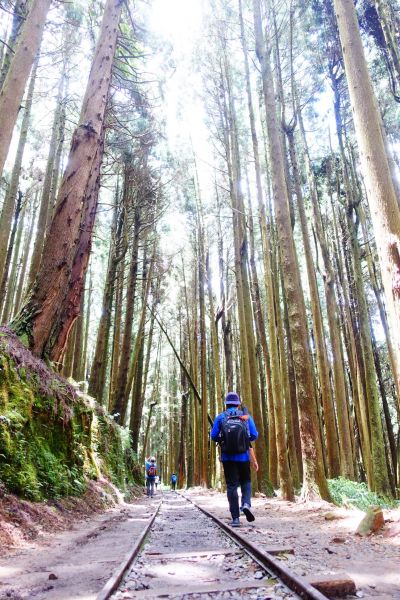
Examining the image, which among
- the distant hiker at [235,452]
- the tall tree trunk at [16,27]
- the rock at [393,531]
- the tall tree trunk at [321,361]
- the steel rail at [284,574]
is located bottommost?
the steel rail at [284,574]

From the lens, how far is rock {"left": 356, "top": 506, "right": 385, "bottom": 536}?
16.4 feet

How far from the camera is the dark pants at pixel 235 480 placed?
20.0ft

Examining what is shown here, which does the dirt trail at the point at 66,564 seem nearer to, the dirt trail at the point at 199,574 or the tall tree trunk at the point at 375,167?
the dirt trail at the point at 199,574

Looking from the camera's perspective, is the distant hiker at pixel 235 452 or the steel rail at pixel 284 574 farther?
the distant hiker at pixel 235 452

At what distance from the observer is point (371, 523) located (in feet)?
16.4

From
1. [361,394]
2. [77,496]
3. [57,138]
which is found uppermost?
[57,138]

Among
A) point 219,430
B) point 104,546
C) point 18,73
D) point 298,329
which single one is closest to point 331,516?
point 219,430

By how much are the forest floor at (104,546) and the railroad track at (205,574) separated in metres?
0.19

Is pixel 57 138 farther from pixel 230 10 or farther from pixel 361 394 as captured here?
pixel 361 394

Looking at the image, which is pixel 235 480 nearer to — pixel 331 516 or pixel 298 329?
pixel 331 516

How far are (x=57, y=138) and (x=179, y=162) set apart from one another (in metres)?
5.87

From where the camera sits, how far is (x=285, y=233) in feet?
31.0

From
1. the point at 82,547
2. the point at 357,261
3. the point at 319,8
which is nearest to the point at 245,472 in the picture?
the point at 82,547

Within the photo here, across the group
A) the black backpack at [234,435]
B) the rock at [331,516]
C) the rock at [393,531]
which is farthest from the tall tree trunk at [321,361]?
the rock at [393,531]
